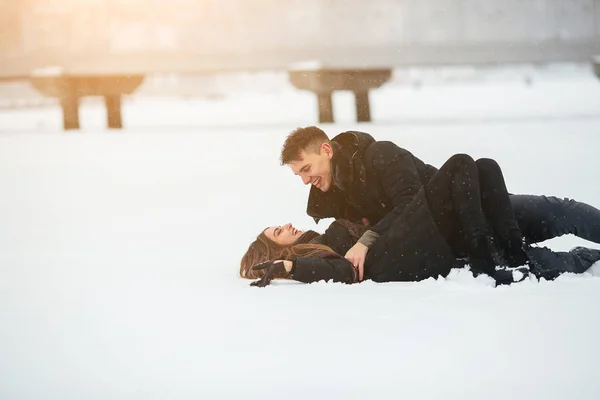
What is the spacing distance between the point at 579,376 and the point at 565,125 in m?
8.81

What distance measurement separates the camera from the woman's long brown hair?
12.5ft

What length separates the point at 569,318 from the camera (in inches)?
124

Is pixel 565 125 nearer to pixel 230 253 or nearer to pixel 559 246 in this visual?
pixel 559 246

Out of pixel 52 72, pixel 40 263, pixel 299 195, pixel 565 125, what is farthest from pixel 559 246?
pixel 52 72

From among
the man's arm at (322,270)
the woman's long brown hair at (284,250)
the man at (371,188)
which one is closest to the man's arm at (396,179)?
the man at (371,188)

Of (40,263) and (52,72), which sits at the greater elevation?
(52,72)

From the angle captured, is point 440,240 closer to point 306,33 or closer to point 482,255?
point 482,255

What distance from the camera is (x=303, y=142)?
12.2 feet

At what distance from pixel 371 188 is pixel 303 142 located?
1.15 feet

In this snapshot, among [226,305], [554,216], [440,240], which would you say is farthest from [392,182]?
[226,305]

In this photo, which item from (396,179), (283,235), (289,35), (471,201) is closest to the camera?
(471,201)

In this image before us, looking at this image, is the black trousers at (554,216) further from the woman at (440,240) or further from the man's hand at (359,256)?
the man's hand at (359,256)

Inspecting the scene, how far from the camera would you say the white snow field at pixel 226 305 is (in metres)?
2.68

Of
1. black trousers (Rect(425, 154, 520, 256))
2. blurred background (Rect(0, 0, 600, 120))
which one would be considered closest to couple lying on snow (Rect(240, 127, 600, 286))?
black trousers (Rect(425, 154, 520, 256))
